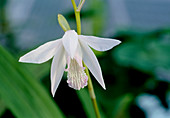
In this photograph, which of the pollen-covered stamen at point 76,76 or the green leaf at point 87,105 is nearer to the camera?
the pollen-covered stamen at point 76,76

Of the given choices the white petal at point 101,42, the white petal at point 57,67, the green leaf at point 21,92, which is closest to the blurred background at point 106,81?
the green leaf at point 21,92

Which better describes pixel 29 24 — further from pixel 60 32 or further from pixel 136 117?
pixel 136 117

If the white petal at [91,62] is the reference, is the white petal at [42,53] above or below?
above

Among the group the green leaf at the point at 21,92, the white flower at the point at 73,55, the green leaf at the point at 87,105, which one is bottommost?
the green leaf at the point at 87,105

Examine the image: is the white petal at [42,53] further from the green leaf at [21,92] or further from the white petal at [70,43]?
the green leaf at [21,92]

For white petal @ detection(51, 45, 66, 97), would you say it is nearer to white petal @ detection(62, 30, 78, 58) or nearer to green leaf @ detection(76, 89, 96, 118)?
white petal @ detection(62, 30, 78, 58)

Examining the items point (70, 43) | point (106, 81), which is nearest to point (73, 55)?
point (70, 43)

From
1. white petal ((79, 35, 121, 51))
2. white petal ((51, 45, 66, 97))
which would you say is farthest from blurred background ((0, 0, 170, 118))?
white petal ((79, 35, 121, 51))
